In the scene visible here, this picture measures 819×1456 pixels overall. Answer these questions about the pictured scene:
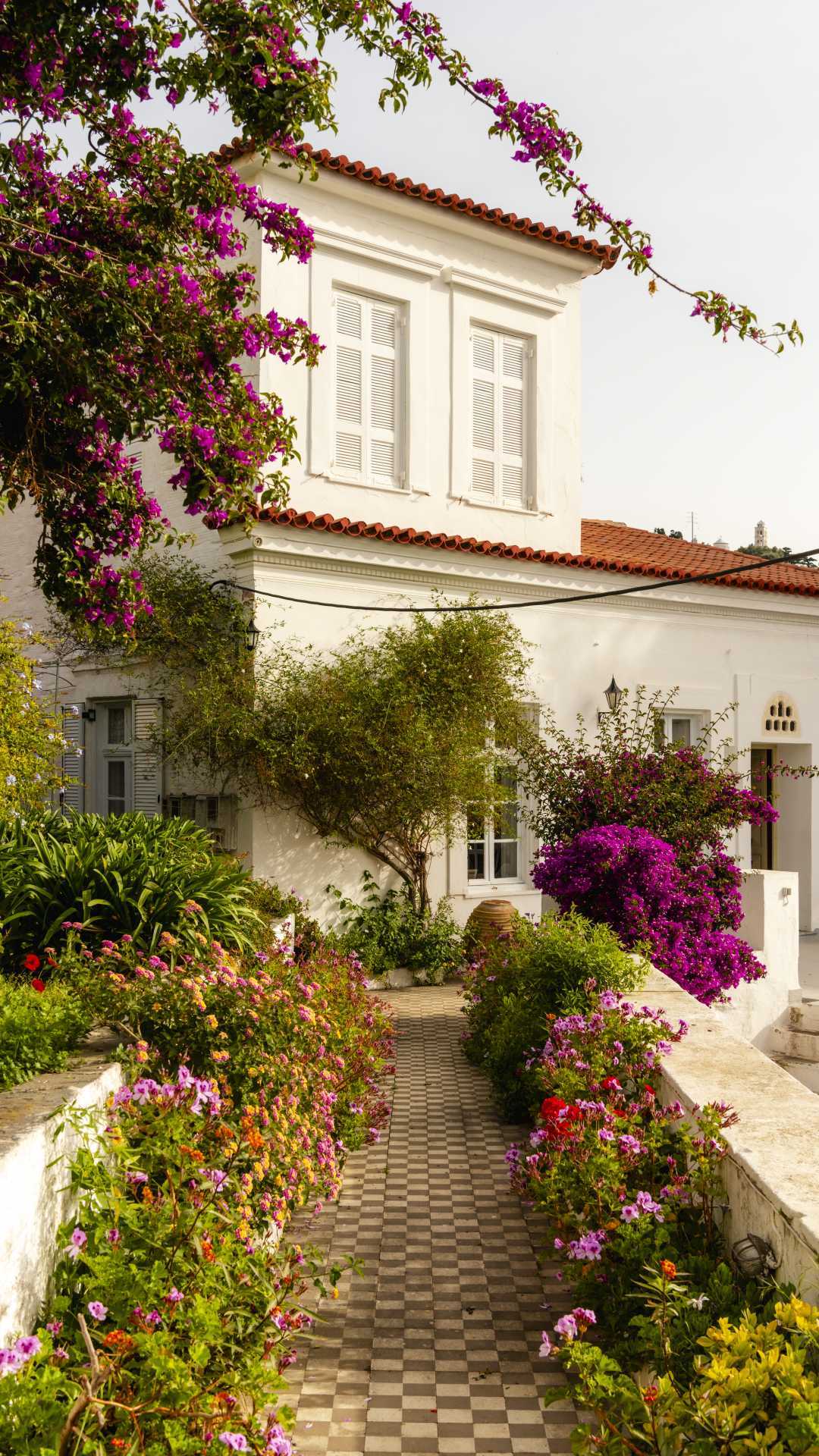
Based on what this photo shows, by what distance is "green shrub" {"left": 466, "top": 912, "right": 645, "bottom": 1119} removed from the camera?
6.23 meters

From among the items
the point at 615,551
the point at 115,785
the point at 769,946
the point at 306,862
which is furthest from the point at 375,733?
the point at 615,551

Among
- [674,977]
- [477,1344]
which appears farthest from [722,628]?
[477,1344]

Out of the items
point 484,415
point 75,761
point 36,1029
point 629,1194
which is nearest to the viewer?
point 629,1194

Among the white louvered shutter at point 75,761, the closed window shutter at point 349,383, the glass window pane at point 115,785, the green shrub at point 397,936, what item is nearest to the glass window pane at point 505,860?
the green shrub at point 397,936

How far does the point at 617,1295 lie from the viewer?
3.54 meters

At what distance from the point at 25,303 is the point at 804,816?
13224mm

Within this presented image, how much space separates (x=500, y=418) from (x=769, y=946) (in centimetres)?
655

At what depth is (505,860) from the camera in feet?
41.5

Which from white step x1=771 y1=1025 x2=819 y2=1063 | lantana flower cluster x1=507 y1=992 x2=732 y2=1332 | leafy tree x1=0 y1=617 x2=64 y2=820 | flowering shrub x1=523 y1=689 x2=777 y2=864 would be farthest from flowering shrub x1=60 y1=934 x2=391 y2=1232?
white step x1=771 y1=1025 x2=819 y2=1063

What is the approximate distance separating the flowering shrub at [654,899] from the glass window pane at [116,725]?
5.67m

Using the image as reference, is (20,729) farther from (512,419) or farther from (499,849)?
(512,419)

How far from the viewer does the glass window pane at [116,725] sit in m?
12.9

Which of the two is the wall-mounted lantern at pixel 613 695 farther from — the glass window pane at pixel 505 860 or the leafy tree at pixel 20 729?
Result: the leafy tree at pixel 20 729

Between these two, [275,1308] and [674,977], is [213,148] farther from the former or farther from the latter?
[275,1308]
